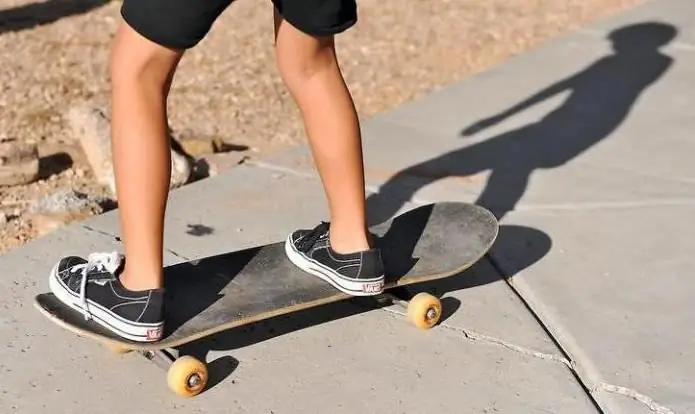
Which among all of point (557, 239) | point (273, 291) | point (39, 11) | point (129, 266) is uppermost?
point (129, 266)

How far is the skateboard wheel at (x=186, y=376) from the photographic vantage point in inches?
119

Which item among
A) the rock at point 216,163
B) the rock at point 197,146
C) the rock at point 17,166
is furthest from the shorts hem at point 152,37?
the rock at point 197,146

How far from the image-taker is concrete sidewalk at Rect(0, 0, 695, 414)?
10.3ft

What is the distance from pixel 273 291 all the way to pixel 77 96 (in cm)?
355

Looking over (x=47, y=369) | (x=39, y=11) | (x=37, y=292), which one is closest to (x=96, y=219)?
(x=37, y=292)

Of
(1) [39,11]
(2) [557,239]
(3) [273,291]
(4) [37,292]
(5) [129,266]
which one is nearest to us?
(5) [129,266]

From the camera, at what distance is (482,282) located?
380 centimetres

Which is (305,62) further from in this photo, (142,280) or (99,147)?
(99,147)

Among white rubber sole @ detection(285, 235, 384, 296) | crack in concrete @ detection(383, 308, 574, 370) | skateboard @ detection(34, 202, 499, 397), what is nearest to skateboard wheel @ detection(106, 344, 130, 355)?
skateboard @ detection(34, 202, 499, 397)

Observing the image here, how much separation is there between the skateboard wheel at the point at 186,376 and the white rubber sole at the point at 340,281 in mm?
503

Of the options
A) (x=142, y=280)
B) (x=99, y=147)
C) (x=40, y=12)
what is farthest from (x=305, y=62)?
(x=40, y=12)

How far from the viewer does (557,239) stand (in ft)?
13.6

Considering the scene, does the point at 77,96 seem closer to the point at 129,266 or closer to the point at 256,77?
the point at 256,77

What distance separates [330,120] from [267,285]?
533 mm
